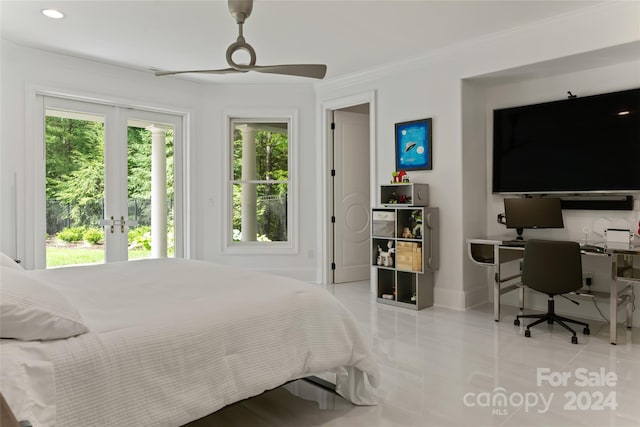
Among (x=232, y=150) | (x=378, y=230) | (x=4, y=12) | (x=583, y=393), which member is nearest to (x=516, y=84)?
(x=378, y=230)

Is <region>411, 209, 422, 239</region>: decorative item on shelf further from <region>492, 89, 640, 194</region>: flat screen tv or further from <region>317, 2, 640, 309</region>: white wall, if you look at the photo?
<region>492, 89, 640, 194</region>: flat screen tv

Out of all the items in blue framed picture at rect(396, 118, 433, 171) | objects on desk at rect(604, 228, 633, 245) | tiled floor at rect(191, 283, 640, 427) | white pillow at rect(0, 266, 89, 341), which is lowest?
tiled floor at rect(191, 283, 640, 427)

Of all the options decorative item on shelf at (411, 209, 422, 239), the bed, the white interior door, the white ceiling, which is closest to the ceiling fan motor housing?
the white ceiling

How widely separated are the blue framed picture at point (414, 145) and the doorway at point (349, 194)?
110cm

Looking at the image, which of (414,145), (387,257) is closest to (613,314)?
(387,257)

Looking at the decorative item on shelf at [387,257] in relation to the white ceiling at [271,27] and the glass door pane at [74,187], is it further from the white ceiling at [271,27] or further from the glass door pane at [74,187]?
the glass door pane at [74,187]

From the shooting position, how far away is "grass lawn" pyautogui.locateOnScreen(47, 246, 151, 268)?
450 centimetres

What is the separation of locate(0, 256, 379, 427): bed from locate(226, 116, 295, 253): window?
10.9 ft

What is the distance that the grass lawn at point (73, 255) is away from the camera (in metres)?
4.50

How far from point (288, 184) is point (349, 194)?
86cm

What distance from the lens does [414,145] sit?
4641 millimetres

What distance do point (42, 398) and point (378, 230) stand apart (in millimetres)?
3696

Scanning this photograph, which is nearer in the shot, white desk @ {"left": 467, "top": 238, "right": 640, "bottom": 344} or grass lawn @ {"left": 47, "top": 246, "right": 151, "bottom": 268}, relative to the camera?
white desk @ {"left": 467, "top": 238, "right": 640, "bottom": 344}

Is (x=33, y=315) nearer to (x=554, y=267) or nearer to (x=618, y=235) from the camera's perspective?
(x=554, y=267)
